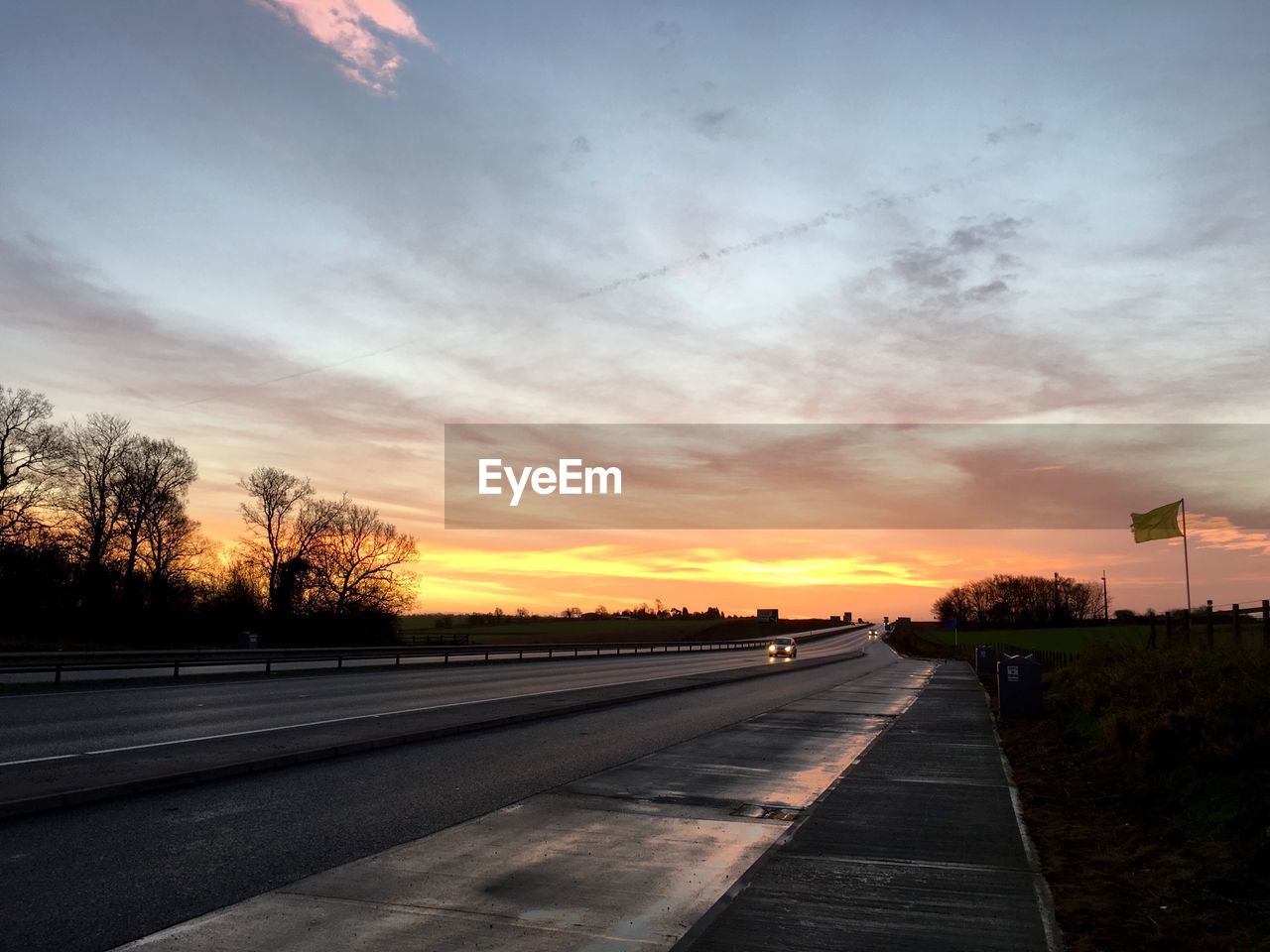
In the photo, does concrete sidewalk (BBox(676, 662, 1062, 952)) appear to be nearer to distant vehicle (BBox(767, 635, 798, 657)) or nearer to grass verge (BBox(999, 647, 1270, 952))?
grass verge (BBox(999, 647, 1270, 952))

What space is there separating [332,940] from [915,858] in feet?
15.4

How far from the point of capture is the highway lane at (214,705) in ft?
47.4

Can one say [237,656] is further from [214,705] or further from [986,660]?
[986,660]

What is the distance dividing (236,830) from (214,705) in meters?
13.1

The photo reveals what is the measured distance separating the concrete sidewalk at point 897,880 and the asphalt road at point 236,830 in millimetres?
3327

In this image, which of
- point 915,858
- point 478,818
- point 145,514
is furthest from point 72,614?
point 915,858

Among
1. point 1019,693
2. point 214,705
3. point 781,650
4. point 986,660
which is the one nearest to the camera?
point 1019,693

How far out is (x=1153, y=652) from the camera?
1861cm

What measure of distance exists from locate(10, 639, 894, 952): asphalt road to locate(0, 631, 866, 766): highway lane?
365 centimetres

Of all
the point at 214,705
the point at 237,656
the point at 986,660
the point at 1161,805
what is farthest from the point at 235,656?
the point at 1161,805

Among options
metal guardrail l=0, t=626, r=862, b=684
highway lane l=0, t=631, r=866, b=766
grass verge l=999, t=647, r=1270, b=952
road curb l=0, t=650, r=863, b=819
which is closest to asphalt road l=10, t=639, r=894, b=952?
road curb l=0, t=650, r=863, b=819

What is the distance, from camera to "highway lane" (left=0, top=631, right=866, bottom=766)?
569 inches

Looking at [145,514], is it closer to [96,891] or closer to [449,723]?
[449,723]

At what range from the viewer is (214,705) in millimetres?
20422
